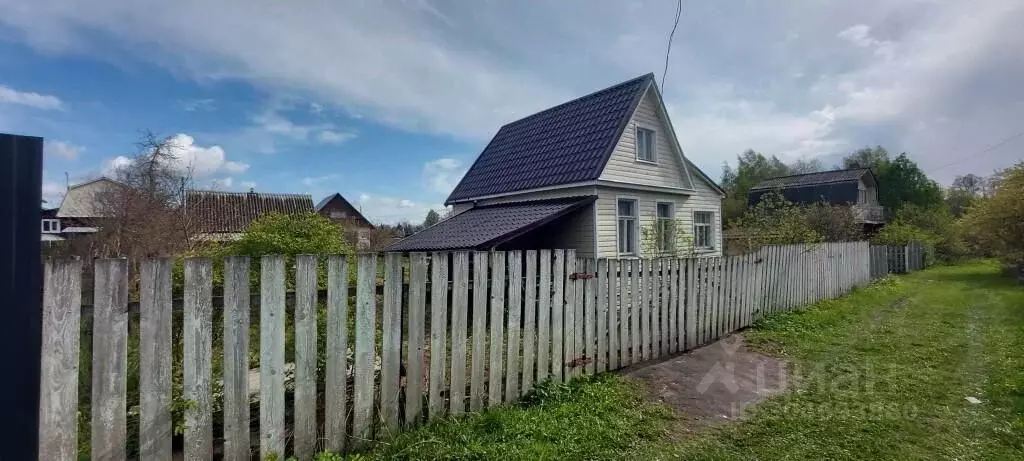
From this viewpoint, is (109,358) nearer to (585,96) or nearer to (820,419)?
(820,419)

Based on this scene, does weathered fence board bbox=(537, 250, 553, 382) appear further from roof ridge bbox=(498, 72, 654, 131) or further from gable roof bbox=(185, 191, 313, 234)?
gable roof bbox=(185, 191, 313, 234)

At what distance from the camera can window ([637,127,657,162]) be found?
1373cm

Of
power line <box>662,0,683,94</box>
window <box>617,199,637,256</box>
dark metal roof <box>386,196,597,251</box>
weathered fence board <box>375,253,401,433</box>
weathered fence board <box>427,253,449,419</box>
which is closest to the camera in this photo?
weathered fence board <box>375,253,401,433</box>

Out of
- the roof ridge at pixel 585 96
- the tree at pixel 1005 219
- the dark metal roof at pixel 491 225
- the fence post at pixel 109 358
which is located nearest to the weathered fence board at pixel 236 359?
the fence post at pixel 109 358

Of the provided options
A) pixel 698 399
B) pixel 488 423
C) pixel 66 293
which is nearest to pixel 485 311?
pixel 488 423

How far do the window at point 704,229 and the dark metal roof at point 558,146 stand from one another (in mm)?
4959

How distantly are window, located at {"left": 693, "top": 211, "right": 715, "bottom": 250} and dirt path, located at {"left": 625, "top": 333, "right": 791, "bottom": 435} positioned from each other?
1033 centimetres

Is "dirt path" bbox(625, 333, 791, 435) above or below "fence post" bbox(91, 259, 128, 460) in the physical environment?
below

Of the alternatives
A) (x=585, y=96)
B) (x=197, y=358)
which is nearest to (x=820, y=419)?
(x=197, y=358)

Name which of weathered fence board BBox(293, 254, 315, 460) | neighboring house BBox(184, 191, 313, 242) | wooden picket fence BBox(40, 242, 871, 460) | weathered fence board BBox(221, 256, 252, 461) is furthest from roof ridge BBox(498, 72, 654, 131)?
neighboring house BBox(184, 191, 313, 242)

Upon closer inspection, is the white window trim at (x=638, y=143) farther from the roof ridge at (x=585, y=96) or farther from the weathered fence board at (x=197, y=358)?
the weathered fence board at (x=197, y=358)

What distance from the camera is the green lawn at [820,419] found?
3.27 meters

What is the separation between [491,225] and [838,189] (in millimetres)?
34003

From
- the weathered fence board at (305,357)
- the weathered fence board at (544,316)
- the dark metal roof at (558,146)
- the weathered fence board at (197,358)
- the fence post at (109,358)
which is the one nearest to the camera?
the fence post at (109,358)
